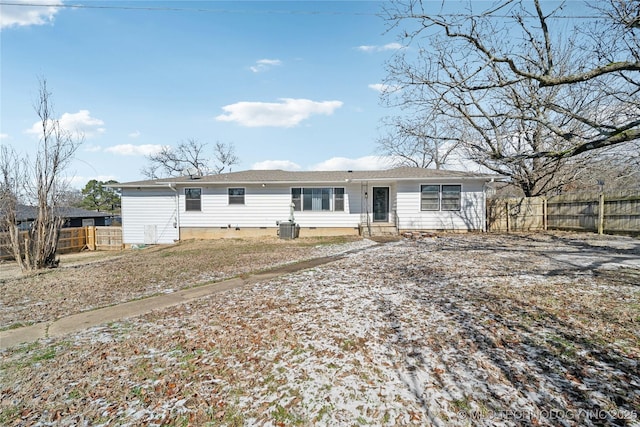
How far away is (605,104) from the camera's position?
9.63 m

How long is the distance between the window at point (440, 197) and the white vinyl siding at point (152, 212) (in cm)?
1270

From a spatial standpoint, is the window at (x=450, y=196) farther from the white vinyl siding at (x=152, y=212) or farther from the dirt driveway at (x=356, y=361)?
the white vinyl siding at (x=152, y=212)

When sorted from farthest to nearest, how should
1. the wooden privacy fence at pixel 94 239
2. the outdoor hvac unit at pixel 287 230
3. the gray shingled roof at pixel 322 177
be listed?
the wooden privacy fence at pixel 94 239 → the outdoor hvac unit at pixel 287 230 → the gray shingled roof at pixel 322 177

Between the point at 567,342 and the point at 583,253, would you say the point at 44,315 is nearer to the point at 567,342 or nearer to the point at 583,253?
the point at 567,342

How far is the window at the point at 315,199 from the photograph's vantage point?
15.0 metres

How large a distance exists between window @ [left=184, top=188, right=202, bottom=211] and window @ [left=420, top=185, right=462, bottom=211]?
11213mm

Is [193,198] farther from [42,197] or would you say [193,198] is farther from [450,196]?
[450,196]

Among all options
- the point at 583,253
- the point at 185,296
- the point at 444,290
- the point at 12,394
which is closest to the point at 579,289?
the point at 444,290

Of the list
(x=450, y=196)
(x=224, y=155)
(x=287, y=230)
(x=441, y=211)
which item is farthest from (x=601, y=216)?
(x=224, y=155)

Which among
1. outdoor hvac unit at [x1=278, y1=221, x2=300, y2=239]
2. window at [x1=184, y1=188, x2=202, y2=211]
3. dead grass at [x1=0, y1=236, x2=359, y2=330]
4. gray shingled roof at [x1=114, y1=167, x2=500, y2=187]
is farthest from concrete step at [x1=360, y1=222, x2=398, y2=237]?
window at [x1=184, y1=188, x2=202, y2=211]

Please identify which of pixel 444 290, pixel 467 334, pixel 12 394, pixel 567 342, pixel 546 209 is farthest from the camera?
pixel 546 209

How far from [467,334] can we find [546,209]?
1459 centimetres

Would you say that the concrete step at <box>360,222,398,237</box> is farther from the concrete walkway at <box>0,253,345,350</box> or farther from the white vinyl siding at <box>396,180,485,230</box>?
the concrete walkway at <box>0,253,345,350</box>

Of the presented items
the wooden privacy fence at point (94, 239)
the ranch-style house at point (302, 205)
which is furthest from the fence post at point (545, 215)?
the wooden privacy fence at point (94, 239)
